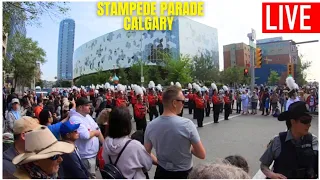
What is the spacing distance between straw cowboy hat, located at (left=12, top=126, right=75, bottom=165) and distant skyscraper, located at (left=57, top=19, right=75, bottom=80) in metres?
105

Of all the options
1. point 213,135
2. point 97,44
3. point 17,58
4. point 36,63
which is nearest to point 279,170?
point 213,135

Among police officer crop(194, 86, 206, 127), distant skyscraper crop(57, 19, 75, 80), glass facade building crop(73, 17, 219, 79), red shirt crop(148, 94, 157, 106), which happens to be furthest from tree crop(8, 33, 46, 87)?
distant skyscraper crop(57, 19, 75, 80)

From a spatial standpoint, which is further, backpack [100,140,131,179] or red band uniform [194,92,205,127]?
red band uniform [194,92,205,127]

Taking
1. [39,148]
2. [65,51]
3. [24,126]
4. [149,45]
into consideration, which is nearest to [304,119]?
[39,148]

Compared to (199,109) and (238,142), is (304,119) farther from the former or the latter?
(199,109)

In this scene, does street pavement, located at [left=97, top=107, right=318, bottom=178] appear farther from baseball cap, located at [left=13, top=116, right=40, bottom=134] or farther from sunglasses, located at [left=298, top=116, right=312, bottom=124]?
baseball cap, located at [left=13, top=116, right=40, bottom=134]

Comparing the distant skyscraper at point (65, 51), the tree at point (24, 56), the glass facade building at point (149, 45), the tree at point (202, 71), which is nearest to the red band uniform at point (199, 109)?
the tree at point (24, 56)

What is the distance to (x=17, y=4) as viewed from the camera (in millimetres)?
8414

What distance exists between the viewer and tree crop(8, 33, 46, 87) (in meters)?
37.6

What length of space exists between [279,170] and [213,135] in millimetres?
6960

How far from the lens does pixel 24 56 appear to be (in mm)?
38625

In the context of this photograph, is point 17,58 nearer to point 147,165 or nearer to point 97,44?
point 147,165

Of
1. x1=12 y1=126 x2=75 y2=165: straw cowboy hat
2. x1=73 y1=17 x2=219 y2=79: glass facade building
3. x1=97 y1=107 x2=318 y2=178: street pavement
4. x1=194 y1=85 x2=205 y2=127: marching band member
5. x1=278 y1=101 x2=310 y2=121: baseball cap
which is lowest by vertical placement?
x1=97 y1=107 x2=318 y2=178: street pavement

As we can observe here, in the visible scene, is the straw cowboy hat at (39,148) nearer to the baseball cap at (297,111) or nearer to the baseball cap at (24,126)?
the baseball cap at (24,126)
